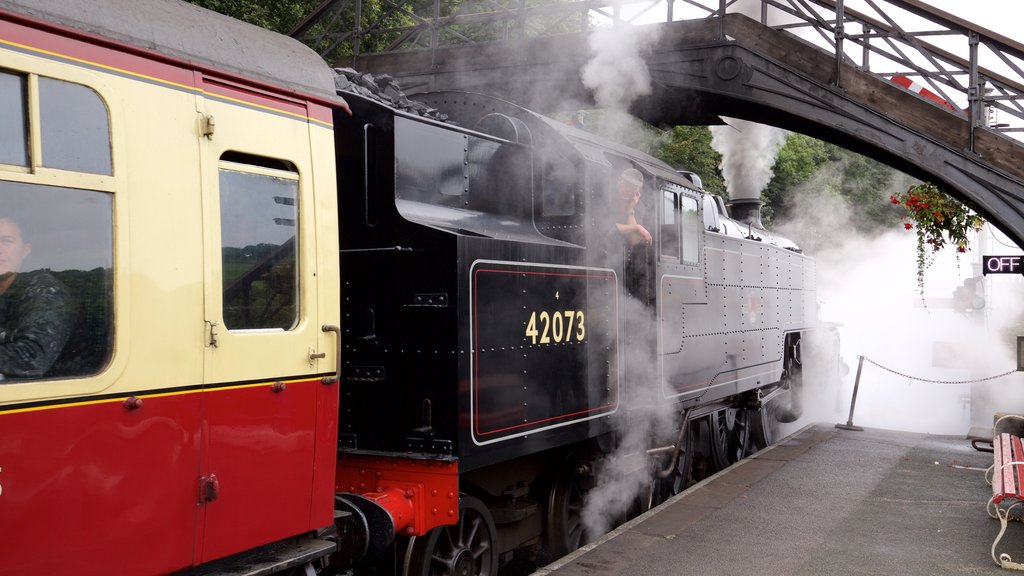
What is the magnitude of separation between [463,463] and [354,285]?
1042mm

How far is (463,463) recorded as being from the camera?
4266 mm

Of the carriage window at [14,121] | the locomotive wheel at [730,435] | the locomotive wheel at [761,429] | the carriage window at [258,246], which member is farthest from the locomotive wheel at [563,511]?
the locomotive wheel at [761,429]

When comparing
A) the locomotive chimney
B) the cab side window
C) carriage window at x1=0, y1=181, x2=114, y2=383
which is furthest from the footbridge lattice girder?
carriage window at x1=0, y1=181, x2=114, y2=383

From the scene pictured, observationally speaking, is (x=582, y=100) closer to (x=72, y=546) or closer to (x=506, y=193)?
(x=506, y=193)

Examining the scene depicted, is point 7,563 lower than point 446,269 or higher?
lower

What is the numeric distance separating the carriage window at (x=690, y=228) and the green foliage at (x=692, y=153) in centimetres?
1253

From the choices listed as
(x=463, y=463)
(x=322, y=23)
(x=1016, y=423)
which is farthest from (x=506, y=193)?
(x=322, y=23)

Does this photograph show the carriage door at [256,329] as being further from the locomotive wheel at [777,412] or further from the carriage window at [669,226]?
the locomotive wheel at [777,412]

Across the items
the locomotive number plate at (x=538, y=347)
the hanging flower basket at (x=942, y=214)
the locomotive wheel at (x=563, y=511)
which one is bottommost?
the locomotive wheel at (x=563, y=511)

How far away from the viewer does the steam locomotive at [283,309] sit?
2.56m

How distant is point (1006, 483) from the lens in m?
5.82

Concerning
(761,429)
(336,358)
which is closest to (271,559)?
(336,358)

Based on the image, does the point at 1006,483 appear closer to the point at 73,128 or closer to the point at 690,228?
the point at 690,228

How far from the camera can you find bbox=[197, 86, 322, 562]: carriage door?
2.99 metres
